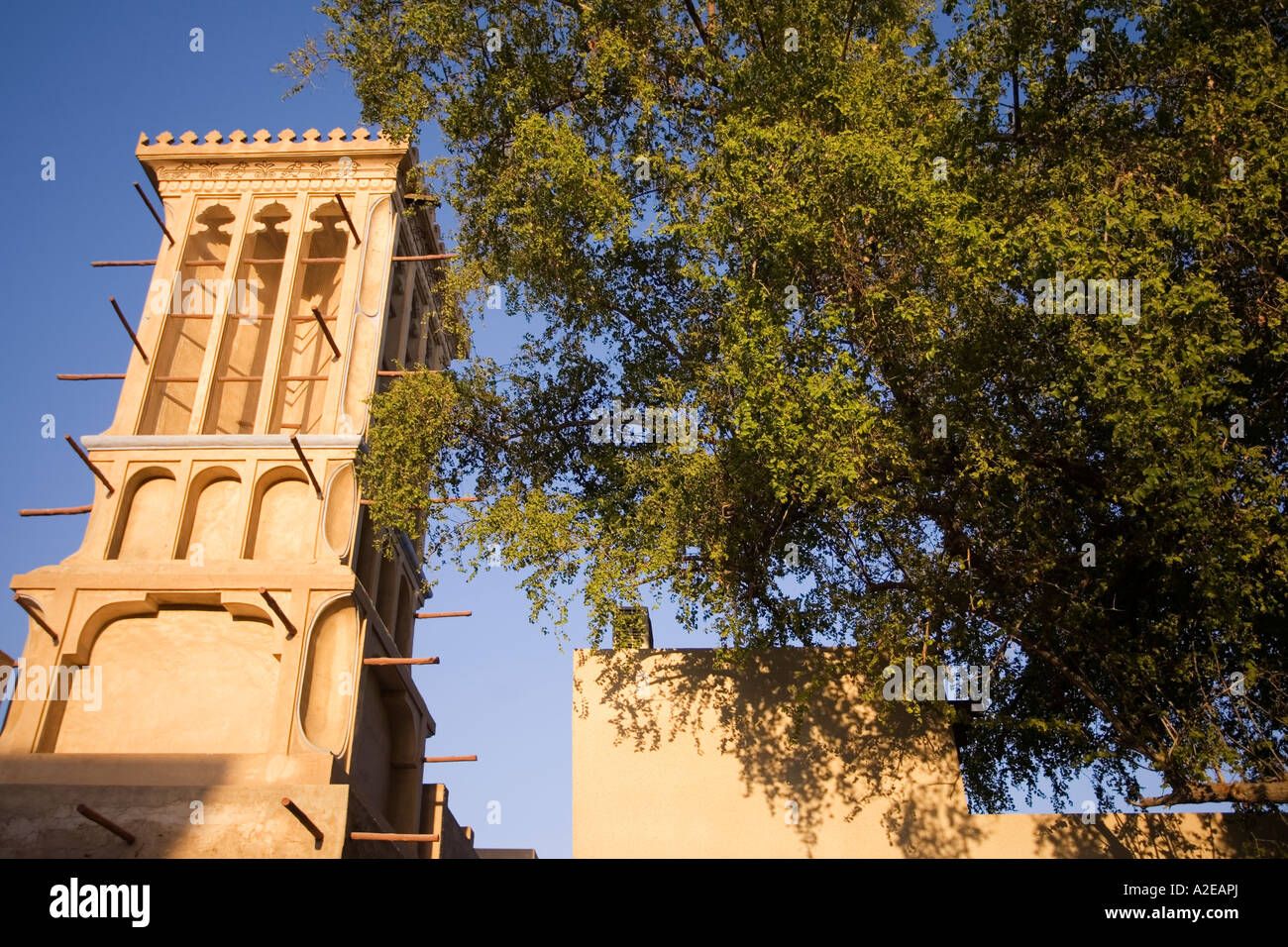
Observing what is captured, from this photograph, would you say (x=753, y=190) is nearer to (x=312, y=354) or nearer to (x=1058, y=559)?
(x=1058, y=559)

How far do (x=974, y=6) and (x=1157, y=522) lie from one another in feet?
21.7

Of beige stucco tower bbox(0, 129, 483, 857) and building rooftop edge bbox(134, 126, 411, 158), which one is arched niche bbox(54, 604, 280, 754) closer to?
beige stucco tower bbox(0, 129, 483, 857)

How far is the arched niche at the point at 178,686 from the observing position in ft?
53.0

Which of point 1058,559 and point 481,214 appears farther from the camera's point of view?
point 481,214

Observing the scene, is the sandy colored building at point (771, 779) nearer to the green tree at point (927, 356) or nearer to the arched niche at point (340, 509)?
the green tree at point (927, 356)

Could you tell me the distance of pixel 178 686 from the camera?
54.6 ft

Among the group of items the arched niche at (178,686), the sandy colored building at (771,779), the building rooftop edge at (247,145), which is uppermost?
the building rooftop edge at (247,145)

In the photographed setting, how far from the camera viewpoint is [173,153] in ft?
69.7

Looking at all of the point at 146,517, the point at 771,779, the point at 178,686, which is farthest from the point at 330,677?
the point at 771,779

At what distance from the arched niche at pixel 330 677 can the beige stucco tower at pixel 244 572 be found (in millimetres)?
39

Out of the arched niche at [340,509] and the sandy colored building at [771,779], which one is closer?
the sandy colored building at [771,779]

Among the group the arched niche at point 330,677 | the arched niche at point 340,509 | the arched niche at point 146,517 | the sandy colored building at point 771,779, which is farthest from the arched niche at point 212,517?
the sandy colored building at point 771,779
